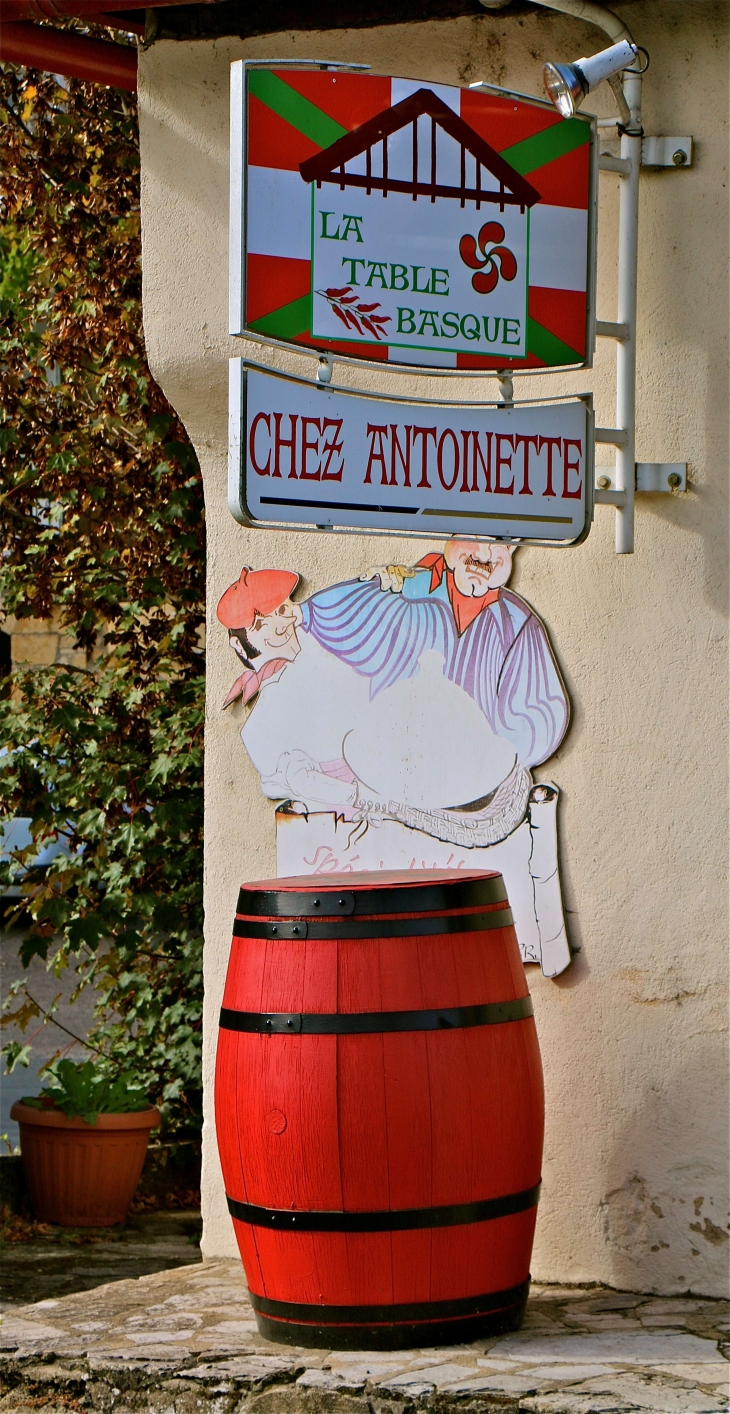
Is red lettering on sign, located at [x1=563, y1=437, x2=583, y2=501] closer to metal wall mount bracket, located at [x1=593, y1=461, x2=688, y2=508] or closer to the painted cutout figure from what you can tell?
metal wall mount bracket, located at [x1=593, y1=461, x2=688, y2=508]

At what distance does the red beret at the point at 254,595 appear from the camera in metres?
4.39

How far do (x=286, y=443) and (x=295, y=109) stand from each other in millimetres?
790

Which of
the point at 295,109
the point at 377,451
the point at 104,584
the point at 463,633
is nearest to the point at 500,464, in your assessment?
the point at 377,451

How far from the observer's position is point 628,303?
3.87 meters

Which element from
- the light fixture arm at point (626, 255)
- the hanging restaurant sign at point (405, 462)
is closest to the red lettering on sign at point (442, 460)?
the hanging restaurant sign at point (405, 462)

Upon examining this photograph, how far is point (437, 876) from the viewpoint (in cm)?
356

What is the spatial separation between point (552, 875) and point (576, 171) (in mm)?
1774

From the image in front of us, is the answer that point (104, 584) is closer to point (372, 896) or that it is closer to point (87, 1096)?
point (87, 1096)

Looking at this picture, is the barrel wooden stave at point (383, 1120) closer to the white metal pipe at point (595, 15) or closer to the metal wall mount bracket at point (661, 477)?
the metal wall mount bracket at point (661, 477)

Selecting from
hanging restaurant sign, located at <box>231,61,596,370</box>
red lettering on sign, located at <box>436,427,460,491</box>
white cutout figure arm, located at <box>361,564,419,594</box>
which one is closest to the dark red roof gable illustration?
hanging restaurant sign, located at <box>231,61,596,370</box>

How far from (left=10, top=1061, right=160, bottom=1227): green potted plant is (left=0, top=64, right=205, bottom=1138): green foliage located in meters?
0.43

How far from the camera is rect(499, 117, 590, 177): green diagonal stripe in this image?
3.68 meters

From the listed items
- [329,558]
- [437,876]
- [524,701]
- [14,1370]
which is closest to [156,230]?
[329,558]

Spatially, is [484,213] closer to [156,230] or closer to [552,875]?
[156,230]
